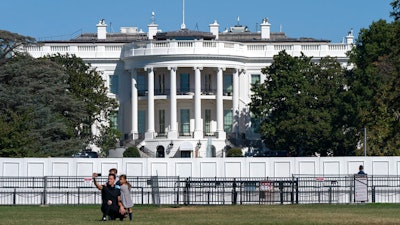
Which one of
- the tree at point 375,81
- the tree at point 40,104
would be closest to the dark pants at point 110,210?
the tree at point 375,81

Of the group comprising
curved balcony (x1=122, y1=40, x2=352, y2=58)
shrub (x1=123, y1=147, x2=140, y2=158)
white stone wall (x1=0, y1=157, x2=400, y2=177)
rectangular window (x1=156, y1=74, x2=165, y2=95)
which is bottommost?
white stone wall (x1=0, y1=157, x2=400, y2=177)

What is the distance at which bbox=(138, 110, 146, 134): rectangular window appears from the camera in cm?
13575

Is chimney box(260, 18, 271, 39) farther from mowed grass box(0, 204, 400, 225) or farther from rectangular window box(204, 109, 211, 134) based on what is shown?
mowed grass box(0, 204, 400, 225)

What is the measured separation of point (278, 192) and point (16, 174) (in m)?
13.9

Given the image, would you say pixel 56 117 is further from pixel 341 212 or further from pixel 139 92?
pixel 341 212

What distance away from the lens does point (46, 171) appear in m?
76.3

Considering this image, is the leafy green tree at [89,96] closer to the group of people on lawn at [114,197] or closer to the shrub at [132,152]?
the shrub at [132,152]

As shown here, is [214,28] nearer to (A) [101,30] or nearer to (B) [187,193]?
(A) [101,30]

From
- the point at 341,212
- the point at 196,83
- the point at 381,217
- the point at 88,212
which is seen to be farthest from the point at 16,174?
the point at 196,83

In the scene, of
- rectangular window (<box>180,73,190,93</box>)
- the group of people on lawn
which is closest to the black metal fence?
the group of people on lawn

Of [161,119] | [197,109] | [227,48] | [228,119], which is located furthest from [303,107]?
[161,119]

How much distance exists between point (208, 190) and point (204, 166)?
295 inches

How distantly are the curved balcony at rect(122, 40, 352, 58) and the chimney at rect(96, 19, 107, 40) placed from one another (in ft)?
34.3

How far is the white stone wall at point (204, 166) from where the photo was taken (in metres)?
76.0
